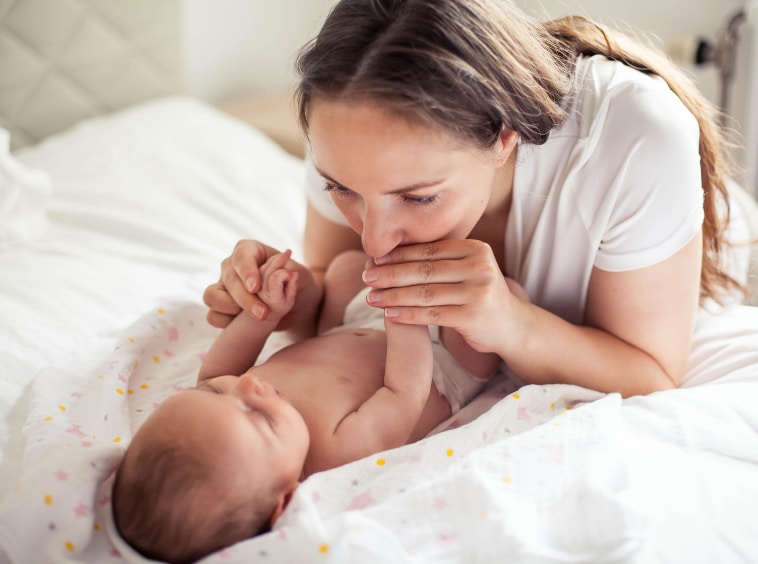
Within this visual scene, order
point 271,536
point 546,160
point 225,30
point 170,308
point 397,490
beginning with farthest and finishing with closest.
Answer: point 225,30 → point 170,308 → point 546,160 → point 397,490 → point 271,536

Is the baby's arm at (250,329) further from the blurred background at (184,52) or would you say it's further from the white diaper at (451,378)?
the blurred background at (184,52)

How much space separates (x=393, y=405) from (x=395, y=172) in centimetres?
33

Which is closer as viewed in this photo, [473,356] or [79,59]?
[473,356]

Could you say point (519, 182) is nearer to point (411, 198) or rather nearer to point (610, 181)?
point (610, 181)

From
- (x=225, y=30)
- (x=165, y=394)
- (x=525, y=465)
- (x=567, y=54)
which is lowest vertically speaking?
(x=165, y=394)

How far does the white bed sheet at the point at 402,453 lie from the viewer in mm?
772

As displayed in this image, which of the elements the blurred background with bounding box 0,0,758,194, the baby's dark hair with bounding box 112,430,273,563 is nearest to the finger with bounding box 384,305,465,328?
the baby's dark hair with bounding box 112,430,273,563

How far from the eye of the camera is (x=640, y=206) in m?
1.06

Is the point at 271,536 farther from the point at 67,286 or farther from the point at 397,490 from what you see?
the point at 67,286

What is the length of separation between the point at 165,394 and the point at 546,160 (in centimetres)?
70

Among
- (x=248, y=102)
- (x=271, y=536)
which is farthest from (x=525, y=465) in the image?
(x=248, y=102)

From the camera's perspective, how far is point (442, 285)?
3.25 feet

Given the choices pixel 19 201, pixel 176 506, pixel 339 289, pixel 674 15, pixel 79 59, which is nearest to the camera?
pixel 176 506

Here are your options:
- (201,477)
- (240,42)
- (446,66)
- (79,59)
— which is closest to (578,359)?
(446,66)
